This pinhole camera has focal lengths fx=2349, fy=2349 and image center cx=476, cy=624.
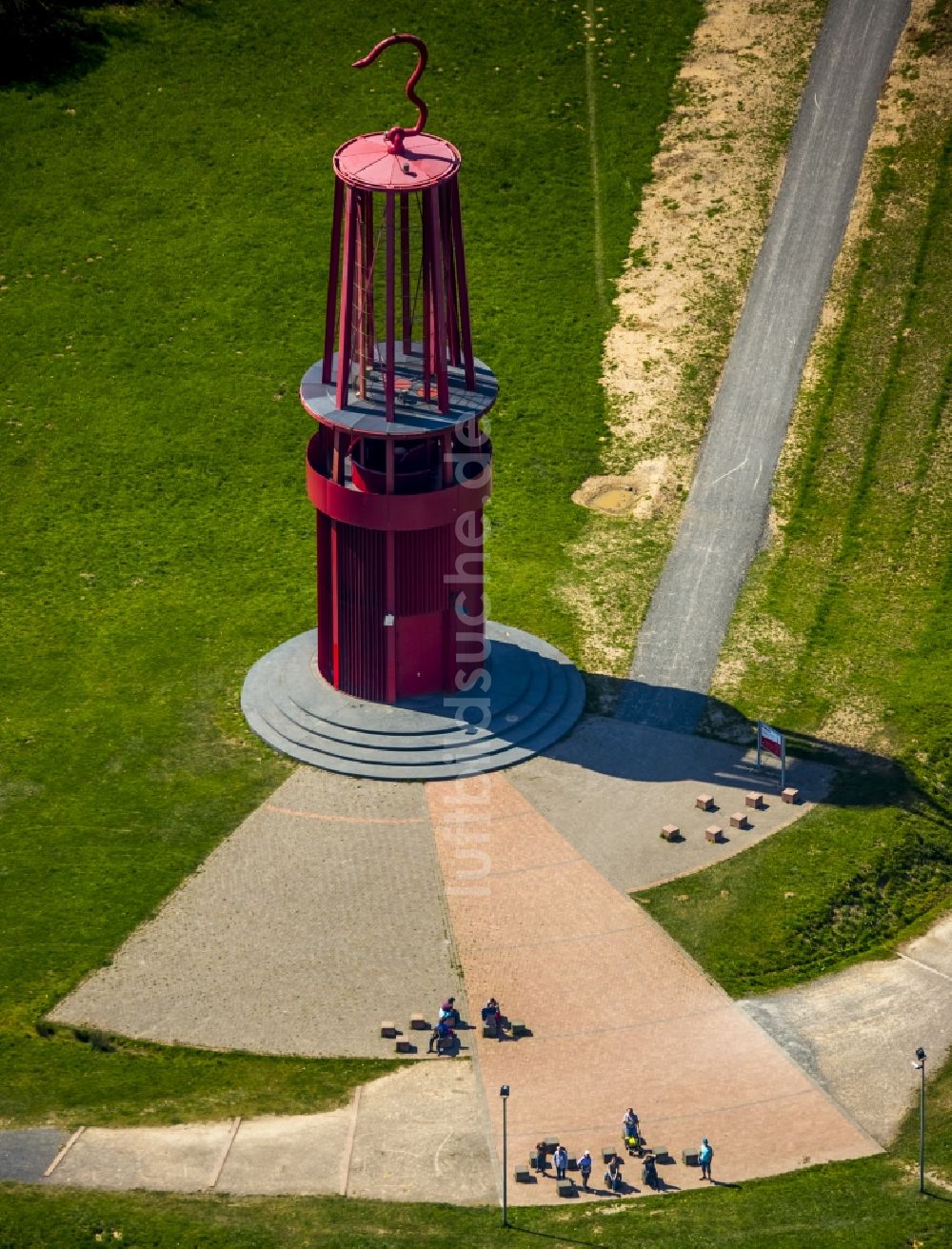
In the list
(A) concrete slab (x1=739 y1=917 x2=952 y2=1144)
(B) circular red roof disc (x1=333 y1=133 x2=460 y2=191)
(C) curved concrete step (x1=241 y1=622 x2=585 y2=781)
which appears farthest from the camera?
(C) curved concrete step (x1=241 y1=622 x2=585 y2=781)

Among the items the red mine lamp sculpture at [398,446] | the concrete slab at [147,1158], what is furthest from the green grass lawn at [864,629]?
the concrete slab at [147,1158]

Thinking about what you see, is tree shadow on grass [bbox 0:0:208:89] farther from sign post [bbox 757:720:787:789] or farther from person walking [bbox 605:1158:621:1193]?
person walking [bbox 605:1158:621:1193]

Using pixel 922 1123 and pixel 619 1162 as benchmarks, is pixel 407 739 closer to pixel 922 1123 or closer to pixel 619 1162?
pixel 619 1162

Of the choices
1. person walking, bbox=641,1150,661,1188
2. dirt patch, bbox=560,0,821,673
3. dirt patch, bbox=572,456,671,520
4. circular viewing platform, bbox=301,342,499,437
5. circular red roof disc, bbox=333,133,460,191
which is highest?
circular red roof disc, bbox=333,133,460,191

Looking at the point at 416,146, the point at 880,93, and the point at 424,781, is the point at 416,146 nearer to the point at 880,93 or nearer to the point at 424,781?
the point at 424,781

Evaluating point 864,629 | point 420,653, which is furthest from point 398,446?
point 864,629

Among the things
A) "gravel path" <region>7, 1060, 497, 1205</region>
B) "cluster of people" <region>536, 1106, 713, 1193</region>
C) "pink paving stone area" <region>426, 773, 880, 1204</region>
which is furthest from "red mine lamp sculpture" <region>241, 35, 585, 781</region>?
"cluster of people" <region>536, 1106, 713, 1193</region>
